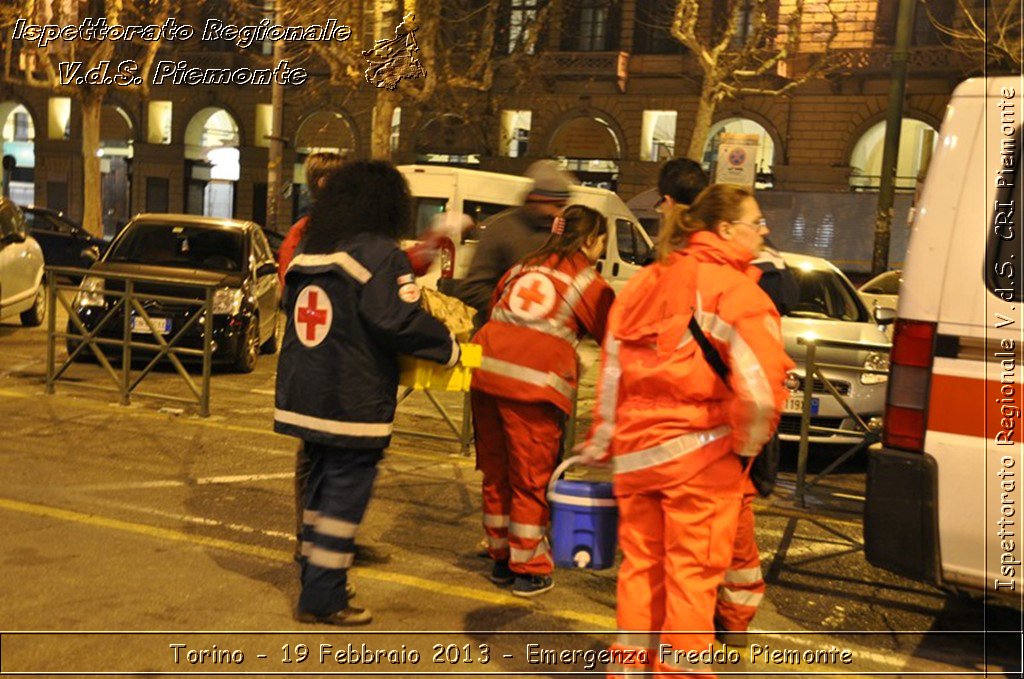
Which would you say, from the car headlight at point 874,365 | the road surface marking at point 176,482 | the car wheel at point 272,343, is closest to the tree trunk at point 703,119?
the car wheel at point 272,343

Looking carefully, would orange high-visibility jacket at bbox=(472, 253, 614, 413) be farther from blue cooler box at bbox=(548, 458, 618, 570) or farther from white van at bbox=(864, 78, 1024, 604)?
white van at bbox=(864, 78, 1024, 604)

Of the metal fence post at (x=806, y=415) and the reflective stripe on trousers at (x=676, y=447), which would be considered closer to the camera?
the reflective stripe on trousers at (x=676, y=447)

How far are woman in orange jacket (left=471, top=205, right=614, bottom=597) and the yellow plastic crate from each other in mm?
280

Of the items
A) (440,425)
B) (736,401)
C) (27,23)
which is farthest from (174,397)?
(27,23)

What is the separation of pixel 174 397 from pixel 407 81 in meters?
16.9

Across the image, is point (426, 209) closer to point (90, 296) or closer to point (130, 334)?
point (90, 296)

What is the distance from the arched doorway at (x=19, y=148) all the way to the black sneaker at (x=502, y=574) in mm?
43385

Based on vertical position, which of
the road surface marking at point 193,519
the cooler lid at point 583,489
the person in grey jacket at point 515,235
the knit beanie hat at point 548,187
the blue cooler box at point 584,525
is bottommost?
A: the road surface marking at point 193,519

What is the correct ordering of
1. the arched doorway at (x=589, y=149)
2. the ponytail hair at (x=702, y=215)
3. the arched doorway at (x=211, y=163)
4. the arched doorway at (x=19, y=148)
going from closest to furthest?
the ponytail hair at (x=702, y=215) < the arched doorway at (x=589, y=149) < the arched doorway at (x=211, y=163) < the arched doorway at (x=19, y=148)

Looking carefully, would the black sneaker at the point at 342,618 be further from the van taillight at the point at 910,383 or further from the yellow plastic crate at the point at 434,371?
the van taillight at the point at 910,383

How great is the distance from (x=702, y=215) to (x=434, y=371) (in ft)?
→ 4.72

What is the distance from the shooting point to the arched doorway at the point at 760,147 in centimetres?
3228

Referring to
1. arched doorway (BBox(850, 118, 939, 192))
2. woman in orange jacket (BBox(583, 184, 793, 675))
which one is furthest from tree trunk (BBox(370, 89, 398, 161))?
woman in orange jacket (BBox(583, 184, 793, 675))

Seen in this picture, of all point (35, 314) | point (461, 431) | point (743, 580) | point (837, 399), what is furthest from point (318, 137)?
point (743, 580)
